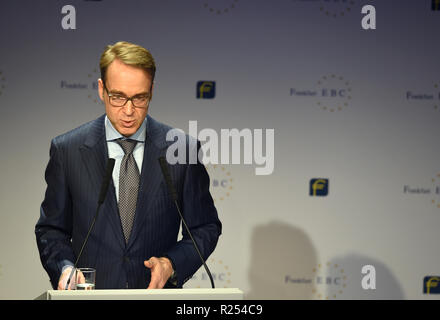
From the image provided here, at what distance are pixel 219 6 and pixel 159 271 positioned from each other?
2660mm

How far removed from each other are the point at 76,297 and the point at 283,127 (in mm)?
3207

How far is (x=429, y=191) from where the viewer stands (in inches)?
182

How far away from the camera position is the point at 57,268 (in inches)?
91.7

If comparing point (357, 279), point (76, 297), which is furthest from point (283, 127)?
point (76, 297)

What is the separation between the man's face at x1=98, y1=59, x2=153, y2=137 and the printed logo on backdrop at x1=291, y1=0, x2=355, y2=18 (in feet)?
7.63

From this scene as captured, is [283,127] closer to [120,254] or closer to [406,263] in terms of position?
[406,263]

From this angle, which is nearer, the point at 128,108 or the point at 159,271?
the point at 159,271

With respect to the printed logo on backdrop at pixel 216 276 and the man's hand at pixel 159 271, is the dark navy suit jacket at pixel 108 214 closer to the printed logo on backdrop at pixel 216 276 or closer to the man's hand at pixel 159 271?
the man's hand at pixel 159 271

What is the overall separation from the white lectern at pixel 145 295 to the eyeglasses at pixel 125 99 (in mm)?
1143

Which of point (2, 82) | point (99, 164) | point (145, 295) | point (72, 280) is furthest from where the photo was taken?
point (2, 82)

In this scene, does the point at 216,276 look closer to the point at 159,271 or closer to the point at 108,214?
the point at 108,214

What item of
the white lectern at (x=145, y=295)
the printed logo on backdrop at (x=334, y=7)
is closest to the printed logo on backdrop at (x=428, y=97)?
the printed logo on backdrop at (x=334, y=7)

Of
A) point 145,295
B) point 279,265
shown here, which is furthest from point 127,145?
point 279,265
